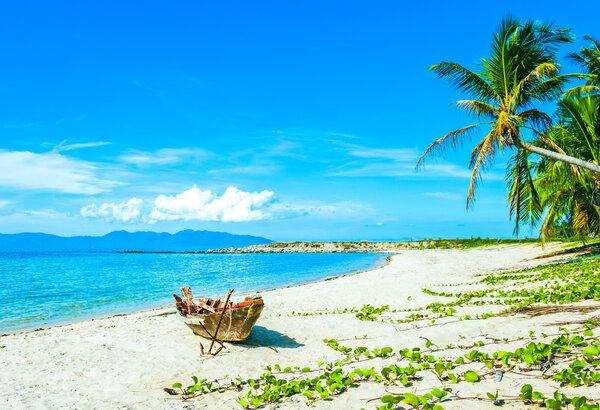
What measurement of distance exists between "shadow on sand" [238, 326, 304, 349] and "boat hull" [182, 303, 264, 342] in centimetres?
45

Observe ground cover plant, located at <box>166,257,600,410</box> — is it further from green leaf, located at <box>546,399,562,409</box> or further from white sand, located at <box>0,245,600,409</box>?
white sand, located at <box>0,245,600,409</box>

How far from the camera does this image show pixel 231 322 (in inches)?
360

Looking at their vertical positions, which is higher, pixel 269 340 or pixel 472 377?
pixel 472 377

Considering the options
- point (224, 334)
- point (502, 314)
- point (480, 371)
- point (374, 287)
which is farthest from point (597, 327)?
point (374, 287)

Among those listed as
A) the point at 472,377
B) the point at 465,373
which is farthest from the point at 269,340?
the point at 472,377

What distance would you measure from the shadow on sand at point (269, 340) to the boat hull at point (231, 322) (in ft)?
1.47

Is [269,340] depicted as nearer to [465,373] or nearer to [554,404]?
[465,373]

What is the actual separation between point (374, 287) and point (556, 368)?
15.2m

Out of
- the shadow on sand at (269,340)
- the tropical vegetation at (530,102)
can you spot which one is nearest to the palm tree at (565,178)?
the tropical vegetation at (530,102)

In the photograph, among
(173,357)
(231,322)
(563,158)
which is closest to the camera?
(173,357)

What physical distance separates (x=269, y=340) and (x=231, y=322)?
4.56ft

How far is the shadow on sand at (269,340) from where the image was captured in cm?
945

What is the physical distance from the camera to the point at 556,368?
13.6 feet

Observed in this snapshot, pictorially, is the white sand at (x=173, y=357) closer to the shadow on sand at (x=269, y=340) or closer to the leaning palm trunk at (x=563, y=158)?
the shadow on sand at (x=269, y=340)
